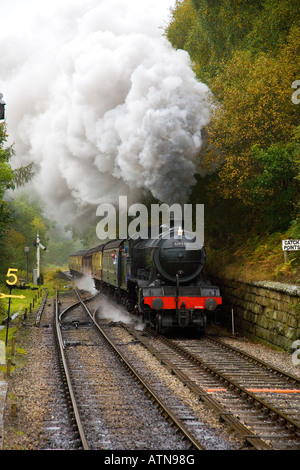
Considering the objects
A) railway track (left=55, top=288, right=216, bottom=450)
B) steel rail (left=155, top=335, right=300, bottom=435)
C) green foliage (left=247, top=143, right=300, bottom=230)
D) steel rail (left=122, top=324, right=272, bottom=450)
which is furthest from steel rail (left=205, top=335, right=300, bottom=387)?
green foliage (left=247, top=143, right=300, bottom=230)

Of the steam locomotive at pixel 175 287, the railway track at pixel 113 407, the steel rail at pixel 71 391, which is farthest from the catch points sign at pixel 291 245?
the steel rail at pixel 71 391

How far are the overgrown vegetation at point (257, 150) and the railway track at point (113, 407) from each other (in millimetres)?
5260

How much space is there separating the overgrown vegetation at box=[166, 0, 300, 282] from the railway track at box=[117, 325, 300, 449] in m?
2.89

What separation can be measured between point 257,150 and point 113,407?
9540 millimetres

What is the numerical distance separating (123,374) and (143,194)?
34.8 ft

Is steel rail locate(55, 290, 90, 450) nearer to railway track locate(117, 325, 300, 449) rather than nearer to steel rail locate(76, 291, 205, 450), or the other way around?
steel rail locate(76, 291, 205, 450)

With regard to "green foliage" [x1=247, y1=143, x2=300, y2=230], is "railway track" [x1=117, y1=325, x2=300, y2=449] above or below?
below

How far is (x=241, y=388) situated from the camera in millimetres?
8570

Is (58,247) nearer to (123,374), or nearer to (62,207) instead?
(62,207)

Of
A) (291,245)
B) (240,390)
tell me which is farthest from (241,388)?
(291,245)

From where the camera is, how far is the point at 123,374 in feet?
33.6

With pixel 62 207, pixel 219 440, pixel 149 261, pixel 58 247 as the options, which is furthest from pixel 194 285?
pixel 58 247

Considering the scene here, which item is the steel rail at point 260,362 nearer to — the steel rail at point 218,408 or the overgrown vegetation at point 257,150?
the steel rail at point 218,408

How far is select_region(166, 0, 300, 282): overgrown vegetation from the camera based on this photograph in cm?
1492
